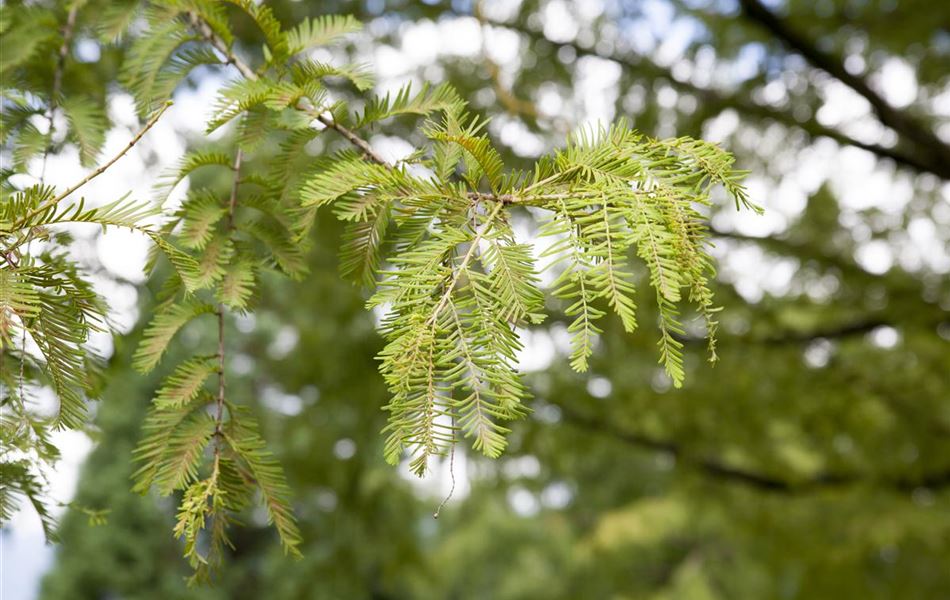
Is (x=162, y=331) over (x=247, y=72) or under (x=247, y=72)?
under

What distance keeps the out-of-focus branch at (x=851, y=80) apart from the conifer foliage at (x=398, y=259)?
91.6 inches

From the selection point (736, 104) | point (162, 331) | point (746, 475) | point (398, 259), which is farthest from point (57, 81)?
point (746, 475)

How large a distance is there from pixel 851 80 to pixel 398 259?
9.42 feet

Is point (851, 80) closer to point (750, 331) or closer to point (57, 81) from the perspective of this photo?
point (750, 331)

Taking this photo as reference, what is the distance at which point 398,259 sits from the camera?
2.65 ft

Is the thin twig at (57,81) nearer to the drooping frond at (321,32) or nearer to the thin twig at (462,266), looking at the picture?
the drooping frond at (321,32)

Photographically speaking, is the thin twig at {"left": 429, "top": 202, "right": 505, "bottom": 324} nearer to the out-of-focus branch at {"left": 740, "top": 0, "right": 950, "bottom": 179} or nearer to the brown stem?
the brown stem

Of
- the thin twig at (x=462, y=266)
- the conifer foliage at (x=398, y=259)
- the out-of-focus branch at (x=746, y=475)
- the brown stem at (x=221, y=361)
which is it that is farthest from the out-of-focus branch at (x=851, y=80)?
the thin twig at (x=462, y=266)

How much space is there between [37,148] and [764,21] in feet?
8.44

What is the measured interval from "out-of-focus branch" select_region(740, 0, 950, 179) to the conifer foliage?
2.33 meters

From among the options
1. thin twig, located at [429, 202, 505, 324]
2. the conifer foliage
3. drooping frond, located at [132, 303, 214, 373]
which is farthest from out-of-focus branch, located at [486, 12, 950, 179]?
thin twig, located at [429, 202, 505, 324]

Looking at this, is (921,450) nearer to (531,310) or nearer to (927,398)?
(927,398)

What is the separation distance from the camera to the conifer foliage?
30.1 inches

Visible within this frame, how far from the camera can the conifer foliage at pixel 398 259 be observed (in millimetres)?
764
